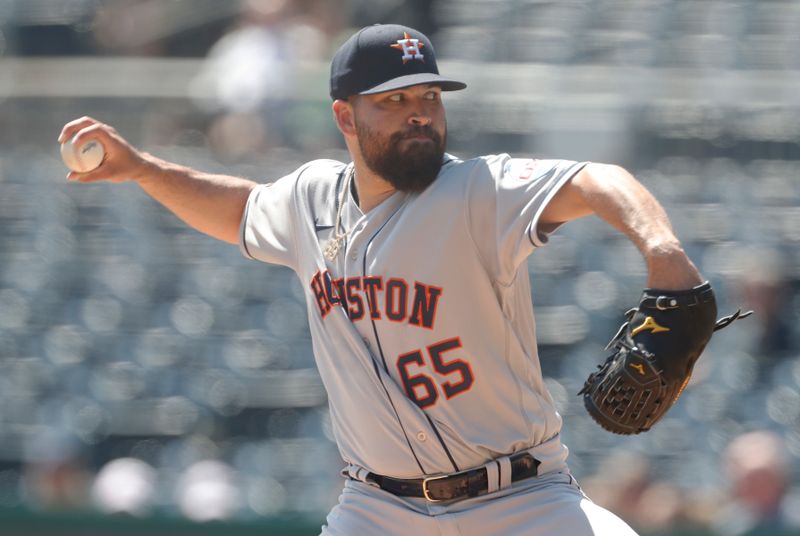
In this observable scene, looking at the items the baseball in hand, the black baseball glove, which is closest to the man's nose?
the black baseball glove

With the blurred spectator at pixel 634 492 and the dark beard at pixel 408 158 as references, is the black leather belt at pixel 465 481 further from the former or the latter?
the blurred spectator at pixel 634 492

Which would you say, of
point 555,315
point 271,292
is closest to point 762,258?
point 555,315

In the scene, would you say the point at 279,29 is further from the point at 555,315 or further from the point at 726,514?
the point at 726,514

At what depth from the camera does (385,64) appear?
3031 millimetres

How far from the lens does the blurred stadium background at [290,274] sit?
561 cm

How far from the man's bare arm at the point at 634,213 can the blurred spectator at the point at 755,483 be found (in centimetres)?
256

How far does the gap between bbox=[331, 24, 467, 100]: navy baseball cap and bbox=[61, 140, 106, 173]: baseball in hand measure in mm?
702

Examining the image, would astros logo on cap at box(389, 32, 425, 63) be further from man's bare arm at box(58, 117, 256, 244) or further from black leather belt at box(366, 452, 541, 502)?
black leather belt at box(366, 452, 541, 502)

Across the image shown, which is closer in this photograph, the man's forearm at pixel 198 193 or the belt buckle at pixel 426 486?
the belt buckle at pixel 426 486

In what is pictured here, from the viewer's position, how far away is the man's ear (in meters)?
3.19

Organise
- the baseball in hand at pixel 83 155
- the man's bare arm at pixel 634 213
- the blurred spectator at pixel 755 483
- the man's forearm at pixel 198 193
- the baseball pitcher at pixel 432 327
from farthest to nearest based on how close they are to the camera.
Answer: the blurred spectator at pixel 755 483 → the man's forearm at pixel 198 193 → the baseball in hand at pixel 83 155 → the baseball pitcher at pixel 432 327 → the man's bare arm at pixel 634 213

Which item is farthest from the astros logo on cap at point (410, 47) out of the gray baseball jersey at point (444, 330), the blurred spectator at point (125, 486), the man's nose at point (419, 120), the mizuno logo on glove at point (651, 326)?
the blurred spectator at point (125, 486)

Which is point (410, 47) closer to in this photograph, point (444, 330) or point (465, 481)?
point (444, 330)

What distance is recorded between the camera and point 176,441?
6059 mm
